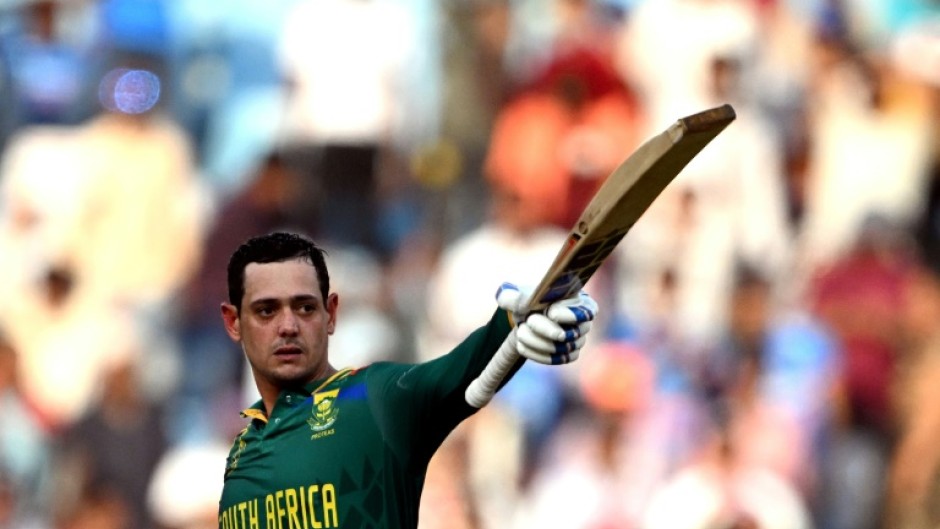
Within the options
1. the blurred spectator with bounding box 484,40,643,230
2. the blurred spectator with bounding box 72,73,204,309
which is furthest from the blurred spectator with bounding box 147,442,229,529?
the blurred spectator with bounding box 484,40,643,230

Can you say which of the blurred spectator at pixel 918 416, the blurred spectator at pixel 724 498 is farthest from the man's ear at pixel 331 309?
the blurred spectator at pixel 918 416

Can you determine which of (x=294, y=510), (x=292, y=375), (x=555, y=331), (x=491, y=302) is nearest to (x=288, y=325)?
(x=292, y=375)

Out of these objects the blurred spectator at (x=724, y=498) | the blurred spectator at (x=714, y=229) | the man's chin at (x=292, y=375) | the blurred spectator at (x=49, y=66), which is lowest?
the blurred spectator at (x=724, y=498)

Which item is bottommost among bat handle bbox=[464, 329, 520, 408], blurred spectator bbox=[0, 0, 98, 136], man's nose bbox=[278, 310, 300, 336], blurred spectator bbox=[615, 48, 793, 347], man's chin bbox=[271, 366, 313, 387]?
bat handle bbox=[464, 329, 520, 408]

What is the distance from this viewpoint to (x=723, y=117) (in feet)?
13.1

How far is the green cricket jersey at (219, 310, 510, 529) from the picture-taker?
4523mm

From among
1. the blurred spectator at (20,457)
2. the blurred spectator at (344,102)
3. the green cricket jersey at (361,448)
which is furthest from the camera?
the blurred spectator at (344,102)

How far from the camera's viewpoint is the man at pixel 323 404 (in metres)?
4.46

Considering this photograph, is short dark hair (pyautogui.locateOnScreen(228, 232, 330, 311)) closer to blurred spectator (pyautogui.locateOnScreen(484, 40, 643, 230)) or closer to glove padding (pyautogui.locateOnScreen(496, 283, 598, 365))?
glove padding (pyautogui.locateOnScreen(496, 283, 598, 365))

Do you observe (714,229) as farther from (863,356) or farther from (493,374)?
(493,374)

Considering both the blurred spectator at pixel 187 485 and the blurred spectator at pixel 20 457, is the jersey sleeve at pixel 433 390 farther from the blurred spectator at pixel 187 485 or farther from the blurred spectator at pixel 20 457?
the blurred spectator at pixel 20 457

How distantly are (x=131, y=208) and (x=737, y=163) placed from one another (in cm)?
396

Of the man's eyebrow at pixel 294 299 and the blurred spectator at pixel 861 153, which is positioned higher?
the blurred spectator at pixel 861 153

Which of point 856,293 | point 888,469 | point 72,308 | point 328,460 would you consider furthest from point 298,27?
point 328,460
